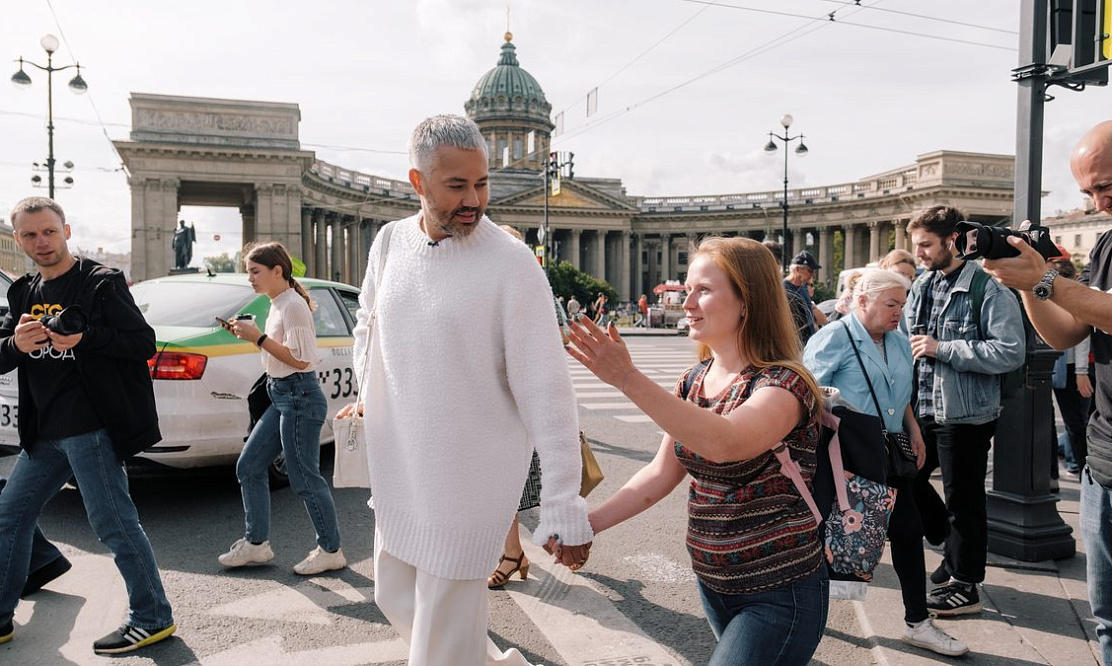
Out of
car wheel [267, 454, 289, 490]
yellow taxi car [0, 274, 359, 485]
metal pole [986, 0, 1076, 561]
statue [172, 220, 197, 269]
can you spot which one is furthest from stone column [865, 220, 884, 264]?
yellow taxi car [0, 274, 359, 485]

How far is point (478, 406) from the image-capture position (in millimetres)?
2371

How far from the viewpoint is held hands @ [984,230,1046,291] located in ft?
7.80

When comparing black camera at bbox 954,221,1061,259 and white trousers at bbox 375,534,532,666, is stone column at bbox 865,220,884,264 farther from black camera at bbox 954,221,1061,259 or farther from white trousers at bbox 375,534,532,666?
white trousers at bbox 375,534,532,666

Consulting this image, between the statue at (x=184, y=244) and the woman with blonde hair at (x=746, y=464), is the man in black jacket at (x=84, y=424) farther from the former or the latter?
the statue at (x=184, y=244)

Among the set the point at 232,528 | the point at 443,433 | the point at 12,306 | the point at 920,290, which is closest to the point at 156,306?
the point at 232,528

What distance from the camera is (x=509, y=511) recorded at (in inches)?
95.8

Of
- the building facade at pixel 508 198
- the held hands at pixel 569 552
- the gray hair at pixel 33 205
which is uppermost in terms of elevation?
the building facade at pixel 508 198

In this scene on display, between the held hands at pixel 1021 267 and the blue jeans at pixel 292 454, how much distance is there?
147 inches

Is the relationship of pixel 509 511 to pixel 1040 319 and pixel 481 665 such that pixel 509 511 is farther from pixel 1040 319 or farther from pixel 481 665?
pixel 1040 319

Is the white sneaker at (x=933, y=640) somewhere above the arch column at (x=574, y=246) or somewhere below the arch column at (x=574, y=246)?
below

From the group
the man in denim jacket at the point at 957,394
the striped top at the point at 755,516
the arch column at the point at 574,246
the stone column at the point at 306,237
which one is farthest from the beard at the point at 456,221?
the arch column at the point at 574,246

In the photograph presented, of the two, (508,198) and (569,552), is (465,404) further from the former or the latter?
(508,198)

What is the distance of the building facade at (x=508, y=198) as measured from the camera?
49125 millimetres

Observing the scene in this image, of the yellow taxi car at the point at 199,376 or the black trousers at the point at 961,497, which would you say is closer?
the black trousers at the point at 961,497
